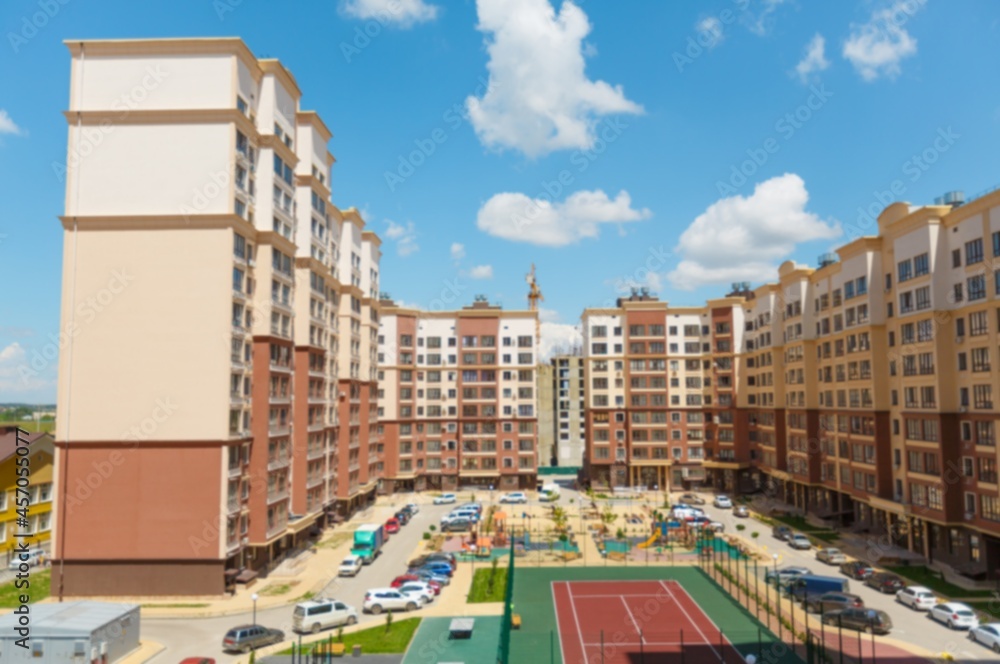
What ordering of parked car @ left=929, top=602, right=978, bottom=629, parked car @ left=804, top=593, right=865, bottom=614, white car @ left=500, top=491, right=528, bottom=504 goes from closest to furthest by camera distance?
parked car @ left=929, top=602, right=978, bottom=629 < parked car @ left=804, top=593, right=865, bottom=614 < white car @ left=500, top=491, right=528, bottom=504

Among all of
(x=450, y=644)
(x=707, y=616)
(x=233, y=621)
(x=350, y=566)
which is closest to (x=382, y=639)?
(x=450, y=644)

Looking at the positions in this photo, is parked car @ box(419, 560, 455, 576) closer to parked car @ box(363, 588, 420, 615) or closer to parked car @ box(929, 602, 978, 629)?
parked car @ box(363, 588, 420, 615)

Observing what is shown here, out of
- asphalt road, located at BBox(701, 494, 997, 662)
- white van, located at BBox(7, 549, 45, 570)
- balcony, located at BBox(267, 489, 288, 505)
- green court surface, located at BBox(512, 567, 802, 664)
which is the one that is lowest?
green court surface, located at BBox(512, 567, 802, 664)

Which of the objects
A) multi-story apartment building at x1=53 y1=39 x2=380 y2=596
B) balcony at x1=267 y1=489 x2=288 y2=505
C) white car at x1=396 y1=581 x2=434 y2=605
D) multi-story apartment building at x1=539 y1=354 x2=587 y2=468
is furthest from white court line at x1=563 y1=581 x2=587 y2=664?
multi-story apartment building at x1=539 y1=354 x2=587 y2=468

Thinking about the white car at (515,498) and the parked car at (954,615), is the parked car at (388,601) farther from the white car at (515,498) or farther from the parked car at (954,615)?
the white car at (515,498)

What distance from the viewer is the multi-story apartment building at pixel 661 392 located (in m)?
89.0

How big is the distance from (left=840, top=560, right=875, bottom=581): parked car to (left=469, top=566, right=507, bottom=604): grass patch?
2355 cm

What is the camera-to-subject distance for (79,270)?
4288cm

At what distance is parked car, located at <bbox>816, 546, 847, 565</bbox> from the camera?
1992 inches

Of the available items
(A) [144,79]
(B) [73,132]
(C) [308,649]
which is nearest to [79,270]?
(B) [73,132]

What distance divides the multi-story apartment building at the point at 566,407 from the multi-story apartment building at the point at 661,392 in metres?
33.5

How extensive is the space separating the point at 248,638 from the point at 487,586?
16492 mm

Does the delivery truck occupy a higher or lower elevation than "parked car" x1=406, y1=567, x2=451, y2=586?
higher

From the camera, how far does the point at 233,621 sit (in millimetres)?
38469
